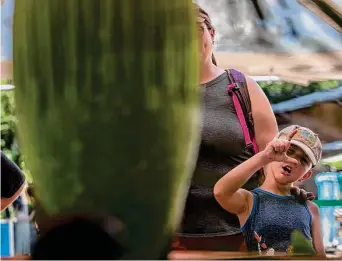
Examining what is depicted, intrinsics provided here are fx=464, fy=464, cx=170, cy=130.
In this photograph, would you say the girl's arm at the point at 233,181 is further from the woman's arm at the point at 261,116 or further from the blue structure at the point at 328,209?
the blue structure at the point at 328,209

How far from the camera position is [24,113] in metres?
1.13

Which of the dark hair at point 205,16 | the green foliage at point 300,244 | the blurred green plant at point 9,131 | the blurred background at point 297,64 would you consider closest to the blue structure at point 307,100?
the blurred background at point 297,64

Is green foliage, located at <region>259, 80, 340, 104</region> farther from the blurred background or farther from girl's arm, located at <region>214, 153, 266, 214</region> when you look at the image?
girl's arm, located at <region>214, 153, 266, 214</region>

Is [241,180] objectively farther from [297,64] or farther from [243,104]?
[297,64]

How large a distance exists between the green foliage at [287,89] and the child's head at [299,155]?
84mm

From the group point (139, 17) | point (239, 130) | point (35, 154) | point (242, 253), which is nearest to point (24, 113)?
point (35, 154)

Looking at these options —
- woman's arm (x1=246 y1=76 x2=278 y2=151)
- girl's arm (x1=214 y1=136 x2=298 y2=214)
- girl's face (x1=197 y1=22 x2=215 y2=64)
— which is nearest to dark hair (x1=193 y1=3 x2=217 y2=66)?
girl's face (x1=197 y1=22 x2=215 y2=64)

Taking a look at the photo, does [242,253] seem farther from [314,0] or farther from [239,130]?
[314,0]

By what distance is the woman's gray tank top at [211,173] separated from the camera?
118 cm

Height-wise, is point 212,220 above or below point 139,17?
below

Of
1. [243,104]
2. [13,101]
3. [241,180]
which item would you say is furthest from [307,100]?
[13,101]

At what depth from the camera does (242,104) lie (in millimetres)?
1213

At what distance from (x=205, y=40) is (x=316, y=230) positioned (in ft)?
1.90

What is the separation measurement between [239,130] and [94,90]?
15.1 inches
